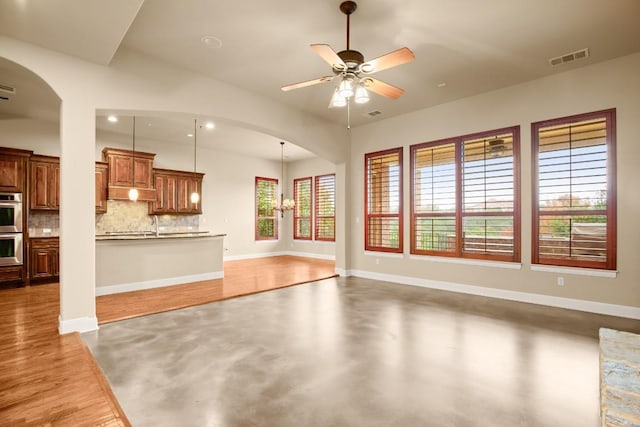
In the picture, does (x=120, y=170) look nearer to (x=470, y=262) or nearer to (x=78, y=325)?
(x=78, y=325)

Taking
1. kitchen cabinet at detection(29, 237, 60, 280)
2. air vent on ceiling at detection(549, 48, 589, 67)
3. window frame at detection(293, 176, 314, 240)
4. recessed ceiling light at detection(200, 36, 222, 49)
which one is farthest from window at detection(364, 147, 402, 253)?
kitchen cabinet at detection(29, 237, 60, 280)

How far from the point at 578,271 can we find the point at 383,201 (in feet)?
11.2

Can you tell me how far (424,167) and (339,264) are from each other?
2831mm

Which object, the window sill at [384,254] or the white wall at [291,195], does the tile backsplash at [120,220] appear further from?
the window sill at [384,254]

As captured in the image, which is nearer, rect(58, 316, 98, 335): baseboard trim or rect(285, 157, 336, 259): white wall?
rect(58, 316, 98, 335): baseboard trim

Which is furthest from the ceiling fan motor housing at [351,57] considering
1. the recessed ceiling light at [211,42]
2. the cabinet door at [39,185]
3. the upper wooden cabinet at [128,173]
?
the cabinet door at [39,185]

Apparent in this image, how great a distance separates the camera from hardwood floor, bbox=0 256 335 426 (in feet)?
7.13

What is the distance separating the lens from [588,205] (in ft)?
14.7

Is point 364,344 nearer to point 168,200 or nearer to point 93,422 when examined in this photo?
point 93,422

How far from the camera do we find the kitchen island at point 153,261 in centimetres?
546

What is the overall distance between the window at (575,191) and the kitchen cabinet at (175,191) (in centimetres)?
786

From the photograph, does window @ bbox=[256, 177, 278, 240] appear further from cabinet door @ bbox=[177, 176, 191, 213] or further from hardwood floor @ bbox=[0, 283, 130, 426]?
hardwood floor @ bbox=[0, 283, 130, 426]

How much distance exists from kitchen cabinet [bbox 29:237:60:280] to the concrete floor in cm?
379

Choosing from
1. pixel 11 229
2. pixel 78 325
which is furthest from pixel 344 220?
pixel 11 229
